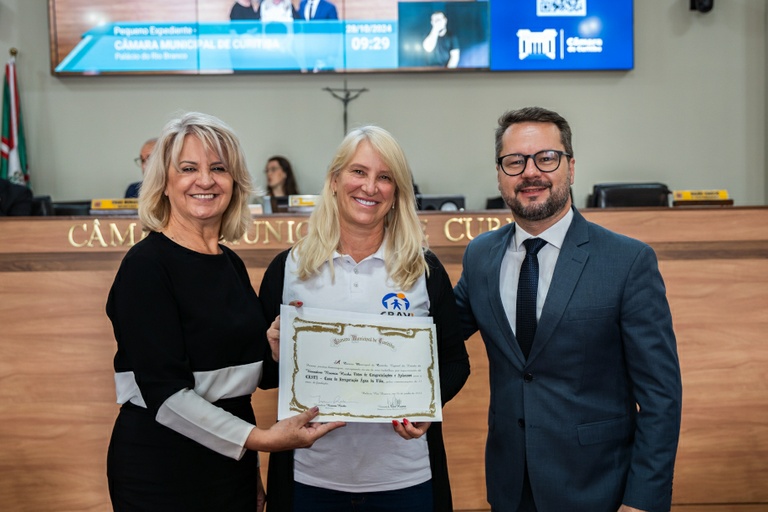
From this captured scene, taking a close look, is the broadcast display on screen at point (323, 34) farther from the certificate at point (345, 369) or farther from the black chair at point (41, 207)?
the certificate at point (345, 369)

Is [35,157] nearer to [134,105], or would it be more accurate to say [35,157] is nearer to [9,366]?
[134,105]

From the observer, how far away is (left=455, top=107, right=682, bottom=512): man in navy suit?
5.40 feet

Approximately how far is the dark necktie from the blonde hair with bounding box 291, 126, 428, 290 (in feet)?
0.88

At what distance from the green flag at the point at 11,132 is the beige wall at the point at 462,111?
198mm

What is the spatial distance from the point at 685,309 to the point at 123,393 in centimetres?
249

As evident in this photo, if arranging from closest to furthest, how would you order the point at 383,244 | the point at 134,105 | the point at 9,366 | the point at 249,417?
the point at 249,417 → the point at 383,244 → the point at 9,366 → the point at 134,105

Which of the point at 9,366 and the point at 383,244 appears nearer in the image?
the point at 383,244

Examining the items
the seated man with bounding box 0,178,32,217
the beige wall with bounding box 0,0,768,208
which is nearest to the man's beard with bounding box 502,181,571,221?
the seated man with bounding box 0,178,32,217

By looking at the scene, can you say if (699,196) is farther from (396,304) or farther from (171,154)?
(171,154)

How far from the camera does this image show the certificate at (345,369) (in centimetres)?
162

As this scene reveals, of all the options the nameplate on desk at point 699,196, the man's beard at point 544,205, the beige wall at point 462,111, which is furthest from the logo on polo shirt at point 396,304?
the beige wall at point 462,111

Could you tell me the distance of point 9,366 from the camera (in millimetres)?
2969

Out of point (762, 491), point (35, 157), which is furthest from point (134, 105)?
point (762, 491)

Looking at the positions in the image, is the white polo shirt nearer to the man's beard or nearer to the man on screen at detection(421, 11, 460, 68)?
the man's beard
